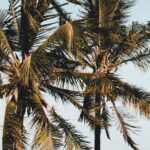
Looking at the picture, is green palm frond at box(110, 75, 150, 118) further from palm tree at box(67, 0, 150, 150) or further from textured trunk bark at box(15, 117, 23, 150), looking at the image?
textured trunk bark at box(15, 117, 23, 150)

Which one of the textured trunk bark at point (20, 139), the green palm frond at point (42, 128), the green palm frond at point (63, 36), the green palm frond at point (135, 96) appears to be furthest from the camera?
the green palm frond at point (135, 96)

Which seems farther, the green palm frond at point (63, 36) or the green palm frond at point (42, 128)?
the green palm frond at point (42, 128)

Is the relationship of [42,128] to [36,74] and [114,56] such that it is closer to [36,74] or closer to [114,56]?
[36,74]

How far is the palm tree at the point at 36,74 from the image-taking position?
42.3 feet

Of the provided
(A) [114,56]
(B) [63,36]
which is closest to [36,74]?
(B) [63,36]

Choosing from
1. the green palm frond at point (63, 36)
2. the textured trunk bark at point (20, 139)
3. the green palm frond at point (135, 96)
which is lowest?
the textured trunk bark at point (20, 139)

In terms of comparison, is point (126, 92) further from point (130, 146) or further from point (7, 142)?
point (7, 142)

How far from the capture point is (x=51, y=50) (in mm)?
13664

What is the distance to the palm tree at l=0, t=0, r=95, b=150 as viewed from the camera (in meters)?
12.9

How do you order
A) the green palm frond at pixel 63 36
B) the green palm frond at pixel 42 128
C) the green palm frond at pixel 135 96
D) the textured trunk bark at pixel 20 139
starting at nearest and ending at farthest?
the green palm frond at pixel 63 36 < the green palm frond at pixel 42 128 < the textured trunk bark at pixel 20 139 < the green palm frond at pixel 135 96

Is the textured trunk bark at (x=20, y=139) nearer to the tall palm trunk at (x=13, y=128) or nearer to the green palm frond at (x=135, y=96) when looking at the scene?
the tall palm trunk at (x=13, y=128)

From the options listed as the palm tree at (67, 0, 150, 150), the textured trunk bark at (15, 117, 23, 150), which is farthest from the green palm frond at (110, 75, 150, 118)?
the textured trunk bark at (15, 117, 23, 150)

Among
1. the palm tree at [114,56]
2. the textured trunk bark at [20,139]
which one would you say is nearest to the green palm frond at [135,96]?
the palm tree at [114,56]

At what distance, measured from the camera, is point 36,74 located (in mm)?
12852
